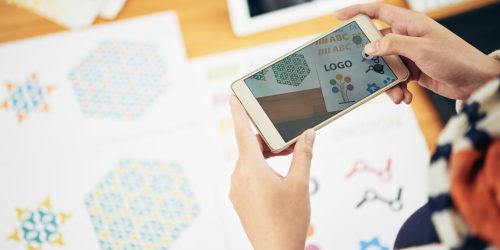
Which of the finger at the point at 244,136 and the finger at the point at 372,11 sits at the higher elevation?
the finger at the point at 372,11

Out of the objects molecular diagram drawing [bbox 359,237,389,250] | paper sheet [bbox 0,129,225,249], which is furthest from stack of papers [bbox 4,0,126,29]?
molecular diagram drawing [bbox 359,237,389,250]

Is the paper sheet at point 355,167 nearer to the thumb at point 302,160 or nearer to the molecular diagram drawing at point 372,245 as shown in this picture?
the molecular diagram drawing at point 372,245

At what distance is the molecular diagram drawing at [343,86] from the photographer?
529 mm

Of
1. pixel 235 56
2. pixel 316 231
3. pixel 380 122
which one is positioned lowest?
pixel 316 231

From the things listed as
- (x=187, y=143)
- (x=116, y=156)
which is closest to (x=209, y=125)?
(x=187, y=143)

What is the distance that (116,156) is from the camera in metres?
0.64

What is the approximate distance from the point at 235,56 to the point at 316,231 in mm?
325

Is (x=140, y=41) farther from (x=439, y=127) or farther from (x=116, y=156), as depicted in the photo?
(x=439, y=127)

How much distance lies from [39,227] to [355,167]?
1.62 ft

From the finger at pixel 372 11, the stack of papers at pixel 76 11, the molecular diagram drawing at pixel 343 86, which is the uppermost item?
the stack of papers at pixel 76 11

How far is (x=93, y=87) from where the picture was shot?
2.22 ft

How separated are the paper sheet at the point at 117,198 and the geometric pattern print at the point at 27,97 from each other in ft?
0.29

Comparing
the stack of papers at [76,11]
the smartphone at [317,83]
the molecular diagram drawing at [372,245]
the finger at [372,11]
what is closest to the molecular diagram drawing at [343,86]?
the smartphone at [317,83]

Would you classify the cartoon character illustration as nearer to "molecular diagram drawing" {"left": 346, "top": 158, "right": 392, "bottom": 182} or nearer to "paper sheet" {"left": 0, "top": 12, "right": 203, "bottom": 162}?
"molecular diagram drawing" {"left": 346, "top": 158, "right": 392, "bottom": 182}
